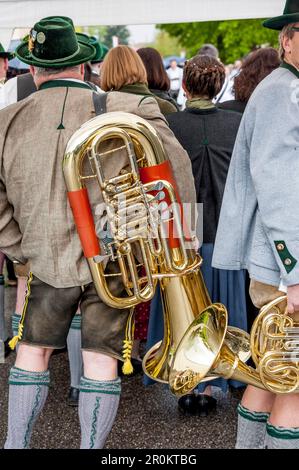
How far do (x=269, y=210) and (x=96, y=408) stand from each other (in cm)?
102

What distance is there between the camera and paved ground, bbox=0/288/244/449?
3.21 m

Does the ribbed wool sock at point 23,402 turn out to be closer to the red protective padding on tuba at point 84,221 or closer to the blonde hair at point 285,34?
the red protective padding on tuba at point 84,221

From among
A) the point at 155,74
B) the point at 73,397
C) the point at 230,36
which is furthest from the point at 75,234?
the point at 230,36

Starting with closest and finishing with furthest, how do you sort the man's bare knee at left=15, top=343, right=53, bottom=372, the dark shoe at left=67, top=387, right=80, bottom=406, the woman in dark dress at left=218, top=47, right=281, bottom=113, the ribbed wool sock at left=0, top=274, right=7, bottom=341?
the man's bare knee at left=15, top=343, right=53, bottom=372
the dark shoe at left=67, top=387, right=80, bottom=406
the woman in dark dress at left=218, top=47, right=281, bottom=113
the ribbed wool sock at left=0, top=274, right=7, bottom=341

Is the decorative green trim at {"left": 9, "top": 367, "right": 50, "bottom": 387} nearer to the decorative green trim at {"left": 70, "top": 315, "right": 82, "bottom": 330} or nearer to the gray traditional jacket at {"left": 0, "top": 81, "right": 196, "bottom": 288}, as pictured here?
the gray traditional jacket at {"left": 0, "top": 81, "right": 196, "bottom": 288}

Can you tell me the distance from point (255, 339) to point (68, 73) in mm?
→ 1245

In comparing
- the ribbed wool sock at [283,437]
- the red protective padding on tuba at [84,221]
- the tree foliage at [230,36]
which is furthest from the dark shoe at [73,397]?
the tree foliage at [230,36]

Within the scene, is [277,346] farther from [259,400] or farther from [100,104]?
[100,104]

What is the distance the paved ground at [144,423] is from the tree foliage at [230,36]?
1586cm

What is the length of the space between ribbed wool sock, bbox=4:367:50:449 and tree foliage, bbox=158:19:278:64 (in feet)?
55.0

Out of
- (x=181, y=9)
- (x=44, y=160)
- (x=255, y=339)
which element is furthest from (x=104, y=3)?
(x=255, y=339)

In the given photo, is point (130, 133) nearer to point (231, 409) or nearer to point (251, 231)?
point (251, 231)

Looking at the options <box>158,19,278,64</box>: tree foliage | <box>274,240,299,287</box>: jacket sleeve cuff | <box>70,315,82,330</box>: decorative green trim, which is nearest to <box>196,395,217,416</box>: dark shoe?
<box>70,315,82,330</box>: decorative green trim
